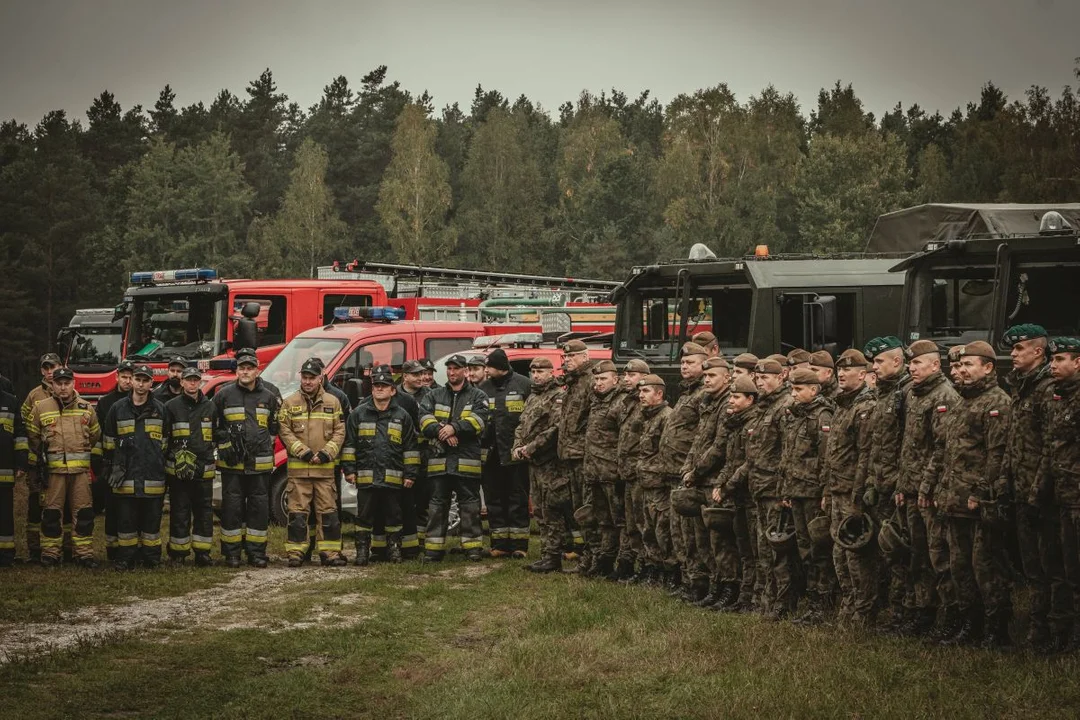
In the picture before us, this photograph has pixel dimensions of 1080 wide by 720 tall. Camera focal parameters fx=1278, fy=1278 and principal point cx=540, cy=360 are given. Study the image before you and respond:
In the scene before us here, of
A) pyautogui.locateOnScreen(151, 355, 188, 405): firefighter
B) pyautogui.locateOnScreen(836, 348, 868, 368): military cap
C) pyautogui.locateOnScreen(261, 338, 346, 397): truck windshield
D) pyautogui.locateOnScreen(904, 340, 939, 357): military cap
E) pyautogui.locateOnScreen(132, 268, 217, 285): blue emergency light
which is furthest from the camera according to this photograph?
pyautogui.locateOnScreen(132, 268, 217, 285): blue emergency light

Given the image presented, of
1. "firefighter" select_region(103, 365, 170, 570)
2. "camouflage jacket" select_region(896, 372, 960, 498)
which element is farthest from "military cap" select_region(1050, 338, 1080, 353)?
"firefighter" select_region(103, 365, 170, 570)

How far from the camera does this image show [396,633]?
8.85 meters

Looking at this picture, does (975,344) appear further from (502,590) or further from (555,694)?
(502,590)

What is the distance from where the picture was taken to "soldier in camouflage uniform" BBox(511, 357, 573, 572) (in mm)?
11500

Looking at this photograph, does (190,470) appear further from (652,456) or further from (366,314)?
(366,314)

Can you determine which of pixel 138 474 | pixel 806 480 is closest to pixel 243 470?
pixel 138 474

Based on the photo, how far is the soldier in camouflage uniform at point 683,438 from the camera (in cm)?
995

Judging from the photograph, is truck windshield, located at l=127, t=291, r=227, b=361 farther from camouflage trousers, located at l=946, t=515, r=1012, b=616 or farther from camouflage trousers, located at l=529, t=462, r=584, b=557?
camouflage trousers, located at l=946, t=515, r=1012, b=616

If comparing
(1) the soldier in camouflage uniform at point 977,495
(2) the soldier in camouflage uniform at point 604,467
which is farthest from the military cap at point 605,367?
(1) the soldier in camouflage uniform at point 977,495

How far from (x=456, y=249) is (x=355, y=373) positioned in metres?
48.7

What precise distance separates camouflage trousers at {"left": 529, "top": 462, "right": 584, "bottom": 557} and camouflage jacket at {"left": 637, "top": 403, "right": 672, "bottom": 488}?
4.26 feet

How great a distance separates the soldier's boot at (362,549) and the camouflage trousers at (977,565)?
5.84m

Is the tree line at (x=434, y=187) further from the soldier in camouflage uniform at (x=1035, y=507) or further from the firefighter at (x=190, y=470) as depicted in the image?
the soldier in camouflage uniform at (x=1035, y=507)

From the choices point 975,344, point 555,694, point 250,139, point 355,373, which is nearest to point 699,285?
point 355,373
